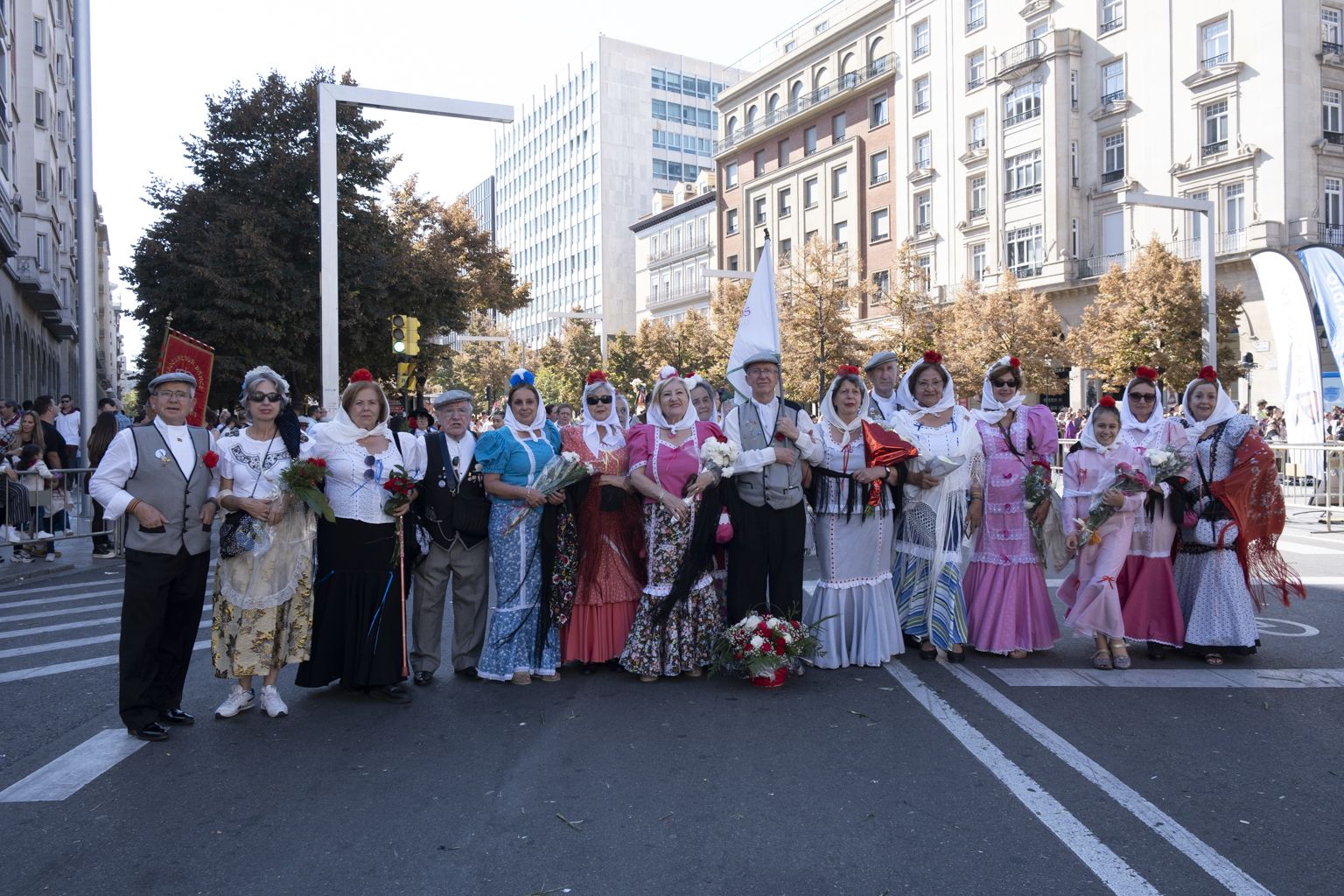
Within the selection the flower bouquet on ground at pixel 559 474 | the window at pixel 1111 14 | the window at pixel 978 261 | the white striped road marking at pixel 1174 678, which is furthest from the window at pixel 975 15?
the flower bouquet on ground at pixel 559 474

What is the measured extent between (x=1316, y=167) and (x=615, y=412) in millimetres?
35973

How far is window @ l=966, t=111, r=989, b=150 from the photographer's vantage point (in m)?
44.2

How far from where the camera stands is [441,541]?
6.59 meters

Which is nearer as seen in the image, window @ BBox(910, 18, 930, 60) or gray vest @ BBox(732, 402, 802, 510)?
gray vest @ BBox(732, 402, 802, 510)

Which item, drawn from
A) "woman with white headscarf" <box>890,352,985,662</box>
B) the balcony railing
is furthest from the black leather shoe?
the balcony railing

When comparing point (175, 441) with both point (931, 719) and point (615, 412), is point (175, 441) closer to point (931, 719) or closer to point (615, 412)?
point (615, 412)

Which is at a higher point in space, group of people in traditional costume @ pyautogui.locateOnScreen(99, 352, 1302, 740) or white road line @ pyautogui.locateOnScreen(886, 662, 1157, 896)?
group of people in traditional costume @ pyautogui.locateOnScreen(99, 352, 1302, 740)

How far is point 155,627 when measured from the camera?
5484mm

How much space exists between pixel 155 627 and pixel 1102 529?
Result: 5.91 metres

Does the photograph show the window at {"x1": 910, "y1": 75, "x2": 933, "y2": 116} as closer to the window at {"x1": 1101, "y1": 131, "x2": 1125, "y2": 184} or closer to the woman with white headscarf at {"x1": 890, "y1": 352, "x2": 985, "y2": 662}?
the window at {"x1": 1101, "y1": 131, "x2": 1125, "y2": 184}

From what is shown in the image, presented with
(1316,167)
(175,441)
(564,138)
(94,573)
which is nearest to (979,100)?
(1316,167)

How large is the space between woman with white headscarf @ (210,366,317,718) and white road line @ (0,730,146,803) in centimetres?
55

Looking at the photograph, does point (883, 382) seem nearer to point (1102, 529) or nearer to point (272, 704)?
point (1102, 529)

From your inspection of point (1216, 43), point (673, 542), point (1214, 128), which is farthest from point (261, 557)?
point (1216, 43)
